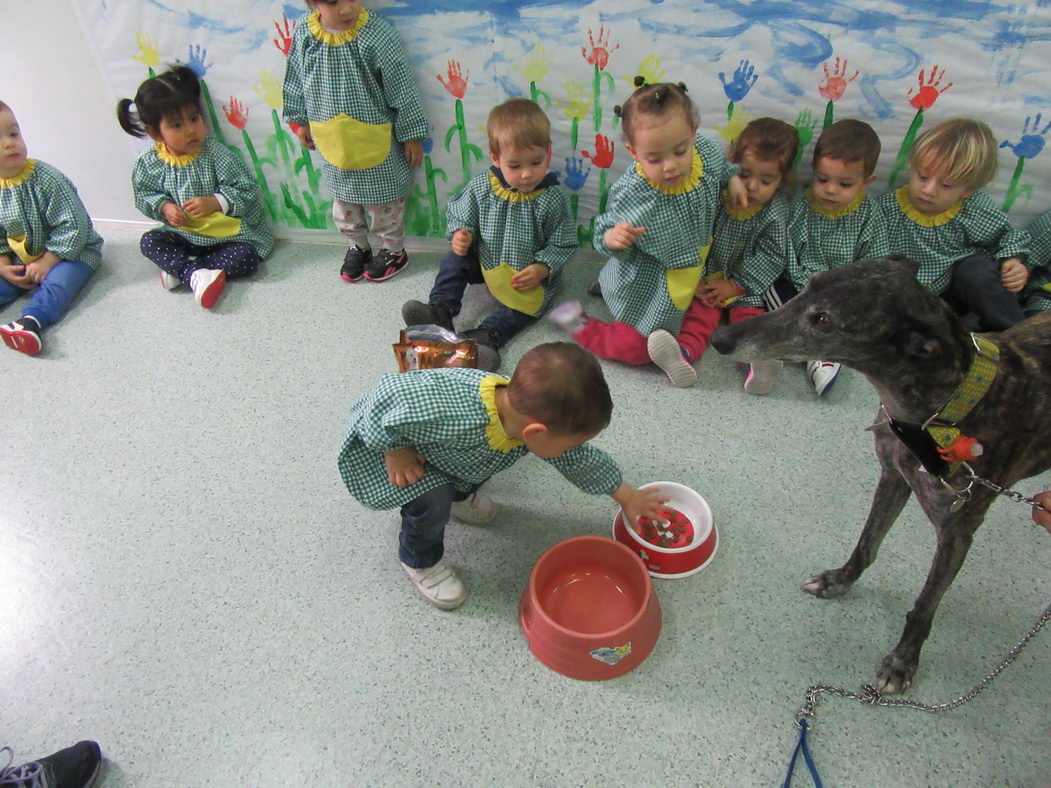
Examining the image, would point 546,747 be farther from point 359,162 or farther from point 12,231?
point 12,231

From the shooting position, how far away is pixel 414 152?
2.31 m

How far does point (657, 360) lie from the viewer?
2.05 meters

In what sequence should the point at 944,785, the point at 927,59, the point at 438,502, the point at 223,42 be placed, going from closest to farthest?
the point at 944,785, the point at 438,502, the point at 927,59, the point at 223,42

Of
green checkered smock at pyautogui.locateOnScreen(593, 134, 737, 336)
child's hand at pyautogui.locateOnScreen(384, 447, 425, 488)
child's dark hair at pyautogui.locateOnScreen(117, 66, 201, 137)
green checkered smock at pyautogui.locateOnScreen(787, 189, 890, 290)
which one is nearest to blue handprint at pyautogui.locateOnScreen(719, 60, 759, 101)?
green checkered smock at pyautogui.locateOnScreen(593, 134, 737, 336)

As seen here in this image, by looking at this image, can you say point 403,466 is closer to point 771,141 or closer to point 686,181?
point 686,181

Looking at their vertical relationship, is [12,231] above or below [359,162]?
below

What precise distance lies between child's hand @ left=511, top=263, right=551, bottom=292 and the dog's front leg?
1.19 metres

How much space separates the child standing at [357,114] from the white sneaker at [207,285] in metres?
0.44

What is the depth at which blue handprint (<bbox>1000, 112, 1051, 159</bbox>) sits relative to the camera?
192 cm

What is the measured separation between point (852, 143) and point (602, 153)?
30.1 inches

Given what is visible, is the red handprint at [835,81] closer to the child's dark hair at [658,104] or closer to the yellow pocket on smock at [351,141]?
the child's dark hair at [658,104]

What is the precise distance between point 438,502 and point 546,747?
0.54m

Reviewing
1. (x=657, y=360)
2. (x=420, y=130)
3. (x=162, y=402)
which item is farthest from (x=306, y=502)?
(x=420, y=130)

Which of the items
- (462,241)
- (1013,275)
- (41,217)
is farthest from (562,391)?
(41,217)
